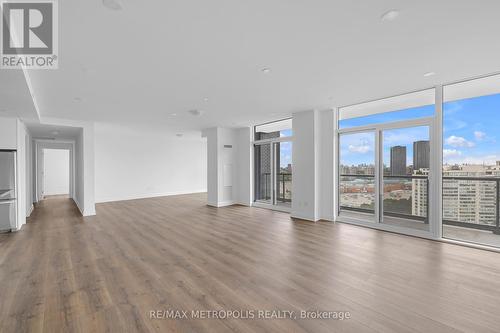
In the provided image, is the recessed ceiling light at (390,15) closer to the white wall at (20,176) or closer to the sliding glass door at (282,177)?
the sliding glass door at (282,177)

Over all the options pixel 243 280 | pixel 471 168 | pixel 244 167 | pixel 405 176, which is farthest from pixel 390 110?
pixel 244 167

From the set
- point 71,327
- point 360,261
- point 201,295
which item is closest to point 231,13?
point 201,295

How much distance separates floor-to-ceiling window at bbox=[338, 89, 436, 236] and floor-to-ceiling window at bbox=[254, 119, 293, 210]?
1835mm

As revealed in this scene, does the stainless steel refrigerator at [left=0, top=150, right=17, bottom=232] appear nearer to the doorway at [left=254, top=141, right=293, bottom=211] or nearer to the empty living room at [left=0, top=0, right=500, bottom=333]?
the empty living room at [left=0, top=0, right=500, bottom=333]

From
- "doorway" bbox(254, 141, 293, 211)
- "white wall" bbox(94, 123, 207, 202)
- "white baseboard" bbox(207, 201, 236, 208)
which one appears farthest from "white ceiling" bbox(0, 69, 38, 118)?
"doorway" bbox(254, 141, 293, 211)

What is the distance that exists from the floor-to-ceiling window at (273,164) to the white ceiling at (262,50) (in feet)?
8.13

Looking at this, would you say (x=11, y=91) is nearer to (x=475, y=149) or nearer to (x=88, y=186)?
(x=88, y=186)

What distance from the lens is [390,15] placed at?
214cm

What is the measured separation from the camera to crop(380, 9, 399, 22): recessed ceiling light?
2102 mm

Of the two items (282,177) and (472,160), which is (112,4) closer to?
(472,160)

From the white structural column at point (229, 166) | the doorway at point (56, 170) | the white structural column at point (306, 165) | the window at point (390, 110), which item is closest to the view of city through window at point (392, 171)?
the window at point (390, 110)

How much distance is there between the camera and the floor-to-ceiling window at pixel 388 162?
14.7 ft

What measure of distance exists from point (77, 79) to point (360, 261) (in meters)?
5.04

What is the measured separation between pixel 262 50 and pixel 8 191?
6128 mm
